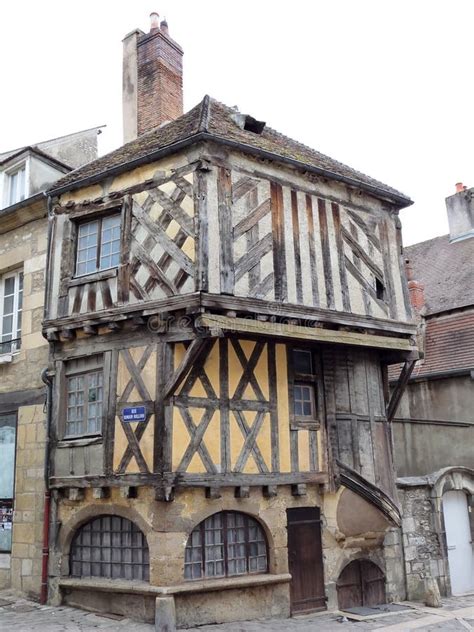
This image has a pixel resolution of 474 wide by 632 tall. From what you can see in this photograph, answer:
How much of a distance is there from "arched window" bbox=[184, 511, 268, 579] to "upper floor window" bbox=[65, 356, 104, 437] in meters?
1.91

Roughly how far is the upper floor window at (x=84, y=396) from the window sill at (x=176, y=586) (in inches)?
73.1

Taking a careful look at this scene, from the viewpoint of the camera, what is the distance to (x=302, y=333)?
27.8 feet

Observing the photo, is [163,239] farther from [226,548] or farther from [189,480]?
[226,548]

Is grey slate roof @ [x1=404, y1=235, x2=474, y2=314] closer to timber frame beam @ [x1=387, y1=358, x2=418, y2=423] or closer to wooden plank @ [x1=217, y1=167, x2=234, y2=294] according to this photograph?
timber frame beam @ [x1=387, y1=358, x2=418, y2=423]

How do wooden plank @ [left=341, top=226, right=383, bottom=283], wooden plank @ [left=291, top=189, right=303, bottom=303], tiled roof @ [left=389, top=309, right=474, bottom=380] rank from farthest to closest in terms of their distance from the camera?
tiled roof @ [left=389, top=309, right=474, bottom=380] → wooden plank @ [left=341, top=226, right=383, bottom=283] → wooden plank @ [left=291, top=189, right=303, bottom=303]

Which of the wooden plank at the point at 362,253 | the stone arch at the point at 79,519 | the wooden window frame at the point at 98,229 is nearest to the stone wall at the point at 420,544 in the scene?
the wooden plank at the point at 362,253

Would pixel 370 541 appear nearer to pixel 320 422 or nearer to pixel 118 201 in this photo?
pixel 320 422

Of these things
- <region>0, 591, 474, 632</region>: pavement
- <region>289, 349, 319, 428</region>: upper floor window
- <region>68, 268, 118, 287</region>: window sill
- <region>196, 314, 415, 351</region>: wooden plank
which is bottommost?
<region>0, 591, 474, 632</region>: pavement

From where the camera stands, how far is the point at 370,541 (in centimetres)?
941

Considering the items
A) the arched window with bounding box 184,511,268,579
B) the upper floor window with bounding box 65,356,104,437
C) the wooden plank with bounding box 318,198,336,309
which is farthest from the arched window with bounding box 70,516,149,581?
the wooden plank with bounding box 318,198,336,309

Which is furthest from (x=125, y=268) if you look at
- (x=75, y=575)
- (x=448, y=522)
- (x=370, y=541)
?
(x=448, y=522)

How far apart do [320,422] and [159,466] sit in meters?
2.65

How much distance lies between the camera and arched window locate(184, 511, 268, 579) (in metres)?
7.92

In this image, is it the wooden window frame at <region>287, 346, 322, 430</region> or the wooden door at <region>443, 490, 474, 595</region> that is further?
the wooden door at <region>443, 490, 474, 595</region>
